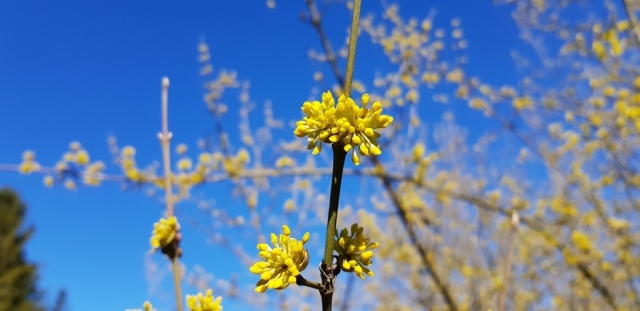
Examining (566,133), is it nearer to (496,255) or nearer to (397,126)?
(496,255)

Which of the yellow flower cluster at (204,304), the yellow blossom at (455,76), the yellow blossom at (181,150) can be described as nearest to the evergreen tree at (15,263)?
the yellow blossom at (181,150)

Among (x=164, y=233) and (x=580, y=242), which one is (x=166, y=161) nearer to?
(x=164, y=233)

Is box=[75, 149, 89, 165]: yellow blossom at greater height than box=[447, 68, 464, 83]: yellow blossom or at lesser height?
lesser

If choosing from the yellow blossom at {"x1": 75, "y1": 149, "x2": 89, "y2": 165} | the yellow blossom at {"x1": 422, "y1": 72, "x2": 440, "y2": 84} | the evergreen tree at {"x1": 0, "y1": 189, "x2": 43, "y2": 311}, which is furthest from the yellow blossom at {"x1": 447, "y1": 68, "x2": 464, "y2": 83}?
the evergreen tree at {"x1": 0, "y1": 189, "x2": 43, "y2": 311}

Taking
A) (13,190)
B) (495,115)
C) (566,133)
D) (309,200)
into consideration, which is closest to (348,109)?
(495,115)

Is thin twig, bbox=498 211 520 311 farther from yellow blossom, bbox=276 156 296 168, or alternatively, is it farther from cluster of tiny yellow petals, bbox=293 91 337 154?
yellow blossom, bbox=276 156 296 168

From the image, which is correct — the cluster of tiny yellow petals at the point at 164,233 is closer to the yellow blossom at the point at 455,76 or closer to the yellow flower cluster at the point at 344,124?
the yellow flower cluster at the point at 344,124

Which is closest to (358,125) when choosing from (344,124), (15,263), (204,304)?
(344,124)
